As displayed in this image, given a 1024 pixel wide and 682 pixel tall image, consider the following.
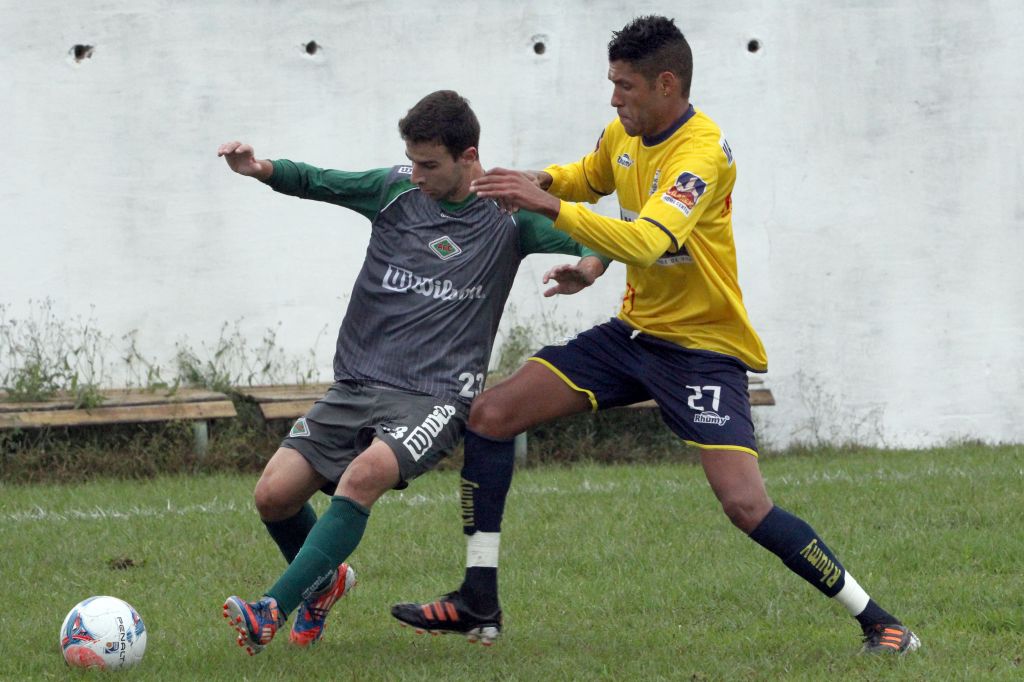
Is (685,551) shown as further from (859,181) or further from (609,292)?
(859,181)

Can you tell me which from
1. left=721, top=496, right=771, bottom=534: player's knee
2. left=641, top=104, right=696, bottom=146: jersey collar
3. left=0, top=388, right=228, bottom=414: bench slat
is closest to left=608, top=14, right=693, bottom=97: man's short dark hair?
left=641, top=104, right=696, bottom=146: jersey collar

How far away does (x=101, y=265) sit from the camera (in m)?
8.95

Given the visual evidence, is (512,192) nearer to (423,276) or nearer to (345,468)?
(423,276)

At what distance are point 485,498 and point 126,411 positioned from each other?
416 centimetres

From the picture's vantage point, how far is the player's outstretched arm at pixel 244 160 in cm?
463

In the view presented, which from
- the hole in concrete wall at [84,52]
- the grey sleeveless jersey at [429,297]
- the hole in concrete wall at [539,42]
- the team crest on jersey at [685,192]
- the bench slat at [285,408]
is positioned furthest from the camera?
the hole in concrete wall at [539,42]

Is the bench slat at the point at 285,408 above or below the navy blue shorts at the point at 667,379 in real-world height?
below

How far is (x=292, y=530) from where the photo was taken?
4.81 m

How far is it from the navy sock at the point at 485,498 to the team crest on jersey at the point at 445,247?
60cm

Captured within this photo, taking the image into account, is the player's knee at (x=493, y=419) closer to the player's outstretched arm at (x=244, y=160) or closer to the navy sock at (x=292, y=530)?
the navy sock at (x=292, y=530)

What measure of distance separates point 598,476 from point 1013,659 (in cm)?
372

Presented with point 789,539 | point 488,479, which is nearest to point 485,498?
point 488,479

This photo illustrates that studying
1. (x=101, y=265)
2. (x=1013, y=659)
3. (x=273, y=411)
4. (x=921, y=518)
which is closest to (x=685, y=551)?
(x=921, y=518)

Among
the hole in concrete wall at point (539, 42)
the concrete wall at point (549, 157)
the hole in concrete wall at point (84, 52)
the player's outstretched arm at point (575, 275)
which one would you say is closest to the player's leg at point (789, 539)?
the player's outstretched arm at point (575, 275)
